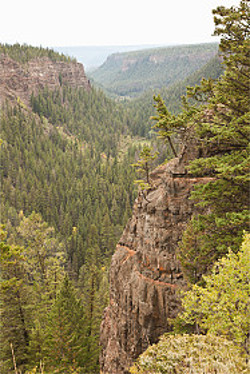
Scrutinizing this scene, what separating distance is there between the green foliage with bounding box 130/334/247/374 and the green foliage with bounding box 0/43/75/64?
16567cm

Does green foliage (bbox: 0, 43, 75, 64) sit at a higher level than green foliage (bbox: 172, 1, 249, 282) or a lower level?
higher

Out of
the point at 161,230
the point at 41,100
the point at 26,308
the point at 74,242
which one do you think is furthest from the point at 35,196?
the point at 41,100

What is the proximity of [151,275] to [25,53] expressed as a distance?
174 meters

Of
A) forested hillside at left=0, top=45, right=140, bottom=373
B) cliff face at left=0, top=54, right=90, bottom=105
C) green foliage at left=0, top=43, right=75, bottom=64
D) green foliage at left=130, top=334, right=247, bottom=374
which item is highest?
green foliage at left=0, top=43, right=75, bottom=64

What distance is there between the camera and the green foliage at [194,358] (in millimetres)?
5594

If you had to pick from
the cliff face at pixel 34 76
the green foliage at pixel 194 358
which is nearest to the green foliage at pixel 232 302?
the green foliage at pixel 194 358

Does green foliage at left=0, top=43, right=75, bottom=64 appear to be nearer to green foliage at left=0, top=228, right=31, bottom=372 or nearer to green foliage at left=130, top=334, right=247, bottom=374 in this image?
green foliage at left=0, top=228, right=31, bottom=372

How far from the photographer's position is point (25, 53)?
15688 cm

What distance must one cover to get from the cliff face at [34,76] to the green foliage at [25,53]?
9.35 ft

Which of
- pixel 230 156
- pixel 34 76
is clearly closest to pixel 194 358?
pixel 230 156

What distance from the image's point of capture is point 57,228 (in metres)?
80.7

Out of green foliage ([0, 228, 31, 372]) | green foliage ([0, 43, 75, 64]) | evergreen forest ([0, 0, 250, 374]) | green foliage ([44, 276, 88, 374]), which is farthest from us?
green foliage ([0, 43, 75, 64])

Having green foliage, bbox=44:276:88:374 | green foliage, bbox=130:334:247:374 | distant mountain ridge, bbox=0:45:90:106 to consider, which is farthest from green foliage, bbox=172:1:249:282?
distant mountain ridge, bbox=0:45:90:106

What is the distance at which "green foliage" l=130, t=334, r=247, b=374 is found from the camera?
18.4 ft
